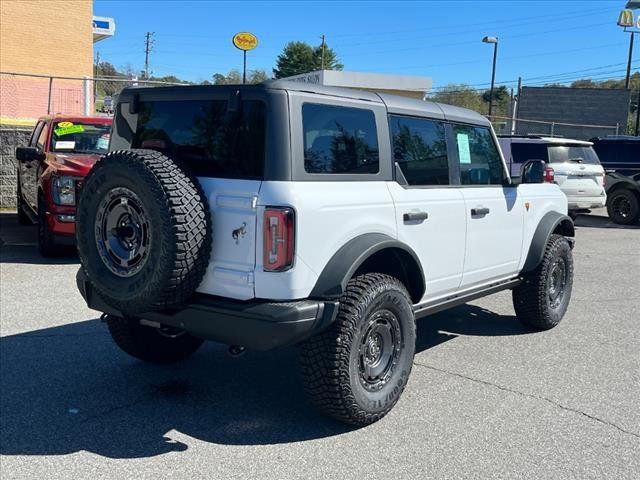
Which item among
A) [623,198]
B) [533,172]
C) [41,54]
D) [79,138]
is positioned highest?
[41,54]

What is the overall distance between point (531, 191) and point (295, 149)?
120 inches

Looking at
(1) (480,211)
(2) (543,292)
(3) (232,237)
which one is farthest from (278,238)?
(2) (543,292)

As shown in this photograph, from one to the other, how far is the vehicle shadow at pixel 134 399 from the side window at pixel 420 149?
1.64 metres

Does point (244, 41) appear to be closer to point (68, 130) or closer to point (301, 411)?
point (68, 130)

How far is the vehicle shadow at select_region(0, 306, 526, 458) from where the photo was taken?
12.1ft

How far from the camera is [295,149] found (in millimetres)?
3465

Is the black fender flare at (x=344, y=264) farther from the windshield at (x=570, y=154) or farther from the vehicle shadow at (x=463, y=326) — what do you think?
the windshield at (x=570, y=154)

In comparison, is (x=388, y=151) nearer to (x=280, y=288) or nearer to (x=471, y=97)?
(x=280, y=288)

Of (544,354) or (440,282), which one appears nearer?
(440,282)

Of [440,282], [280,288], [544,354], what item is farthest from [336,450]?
[544,354]

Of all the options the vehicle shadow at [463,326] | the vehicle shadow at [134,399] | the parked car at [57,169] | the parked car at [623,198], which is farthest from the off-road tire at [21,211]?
the parked car at [623,198]

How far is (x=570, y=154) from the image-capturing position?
13.5 metres

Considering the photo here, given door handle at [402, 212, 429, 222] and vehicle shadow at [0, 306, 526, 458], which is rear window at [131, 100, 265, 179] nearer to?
door handle at [402, 212, 429, 222]

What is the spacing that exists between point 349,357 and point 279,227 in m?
0.87
